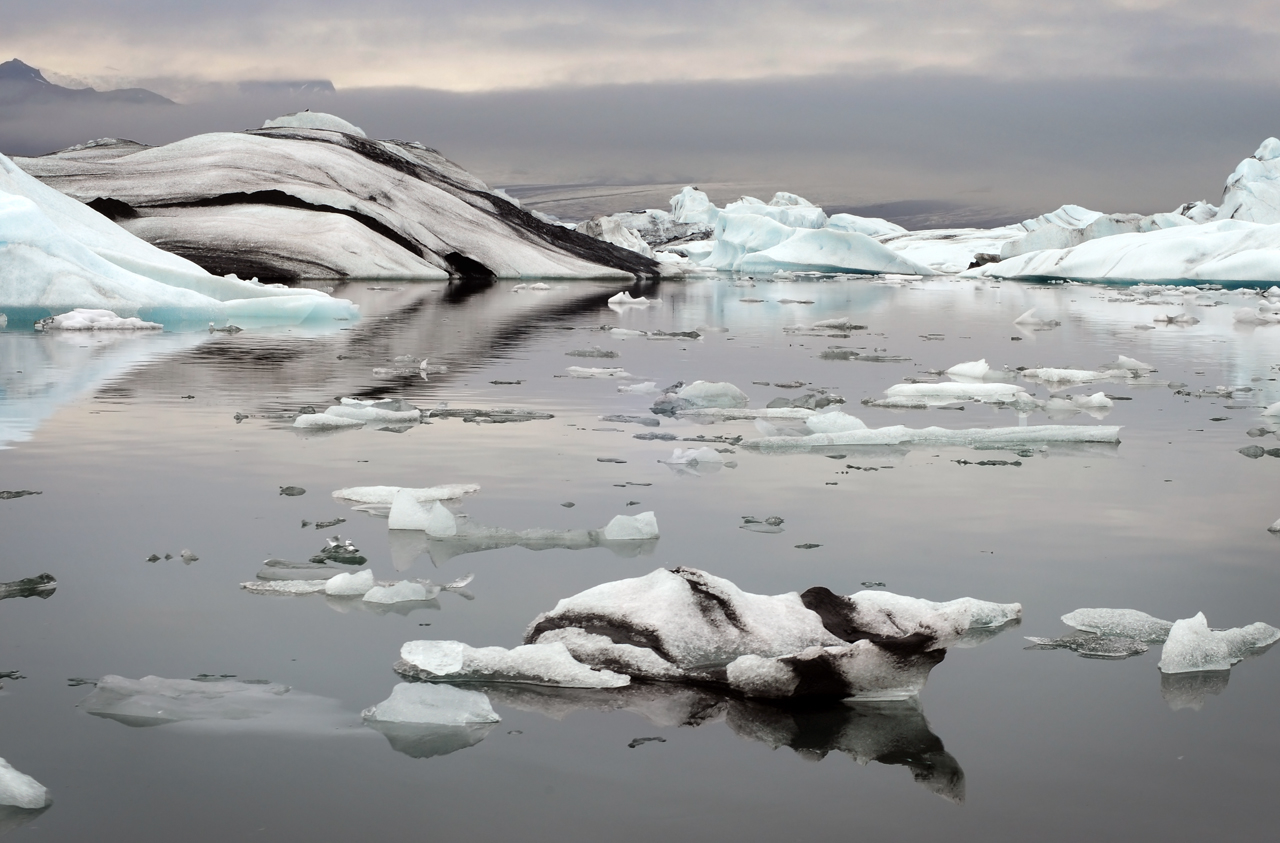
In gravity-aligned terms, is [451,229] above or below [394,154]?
below

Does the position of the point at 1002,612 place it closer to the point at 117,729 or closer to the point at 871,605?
the point at 871,605

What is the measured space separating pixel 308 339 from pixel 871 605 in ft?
37.9

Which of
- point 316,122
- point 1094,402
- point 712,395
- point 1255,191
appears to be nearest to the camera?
point 712,395

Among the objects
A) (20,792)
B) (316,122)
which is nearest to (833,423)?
(20,792)

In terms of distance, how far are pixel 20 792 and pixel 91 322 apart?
521 inches

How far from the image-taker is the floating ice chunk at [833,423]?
640cm

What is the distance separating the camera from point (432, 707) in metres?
2.59

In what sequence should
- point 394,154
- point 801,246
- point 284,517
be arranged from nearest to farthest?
1. point 284,517
2. point 394,154
3. point 801,246

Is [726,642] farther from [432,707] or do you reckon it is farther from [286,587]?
[286,587]

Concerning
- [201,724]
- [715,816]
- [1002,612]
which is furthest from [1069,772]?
[201,724]

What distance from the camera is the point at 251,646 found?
302 centimetres

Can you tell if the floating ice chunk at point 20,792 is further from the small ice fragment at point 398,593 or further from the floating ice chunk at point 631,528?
the floating ice chunk at point 631,528

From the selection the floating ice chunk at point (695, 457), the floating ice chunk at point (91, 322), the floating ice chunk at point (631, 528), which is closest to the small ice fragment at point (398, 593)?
the floating ice chunk at point (631, 528)

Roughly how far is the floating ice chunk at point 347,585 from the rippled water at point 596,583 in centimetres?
8
